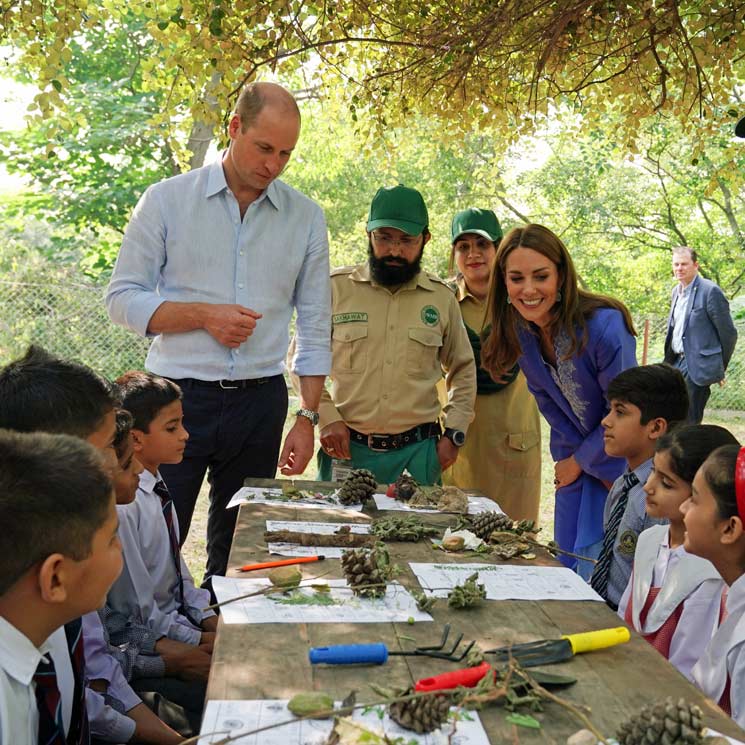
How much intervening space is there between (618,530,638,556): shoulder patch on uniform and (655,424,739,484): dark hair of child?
0.39 m

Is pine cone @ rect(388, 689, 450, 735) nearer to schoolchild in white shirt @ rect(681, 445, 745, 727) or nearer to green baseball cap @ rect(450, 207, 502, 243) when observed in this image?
schoolchild in white shirt @ rect(681, 445, 745, 727)

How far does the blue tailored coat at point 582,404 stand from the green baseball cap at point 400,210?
0.74 m

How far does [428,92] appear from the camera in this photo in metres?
4.92

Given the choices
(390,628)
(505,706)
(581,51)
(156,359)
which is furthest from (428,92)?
(505,706)

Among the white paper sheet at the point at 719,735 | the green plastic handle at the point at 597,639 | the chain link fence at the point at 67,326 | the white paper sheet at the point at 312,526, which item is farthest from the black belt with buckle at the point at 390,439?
the chain link fence at the point at 67,326

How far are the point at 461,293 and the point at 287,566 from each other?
2.63 m

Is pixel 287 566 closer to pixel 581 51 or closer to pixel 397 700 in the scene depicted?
pixel 397 700

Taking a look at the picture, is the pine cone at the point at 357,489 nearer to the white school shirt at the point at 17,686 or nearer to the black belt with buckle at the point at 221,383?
the black belt with buckle at the point at 221,383

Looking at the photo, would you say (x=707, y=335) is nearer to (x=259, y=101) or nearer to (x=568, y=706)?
(x=259, y=101)

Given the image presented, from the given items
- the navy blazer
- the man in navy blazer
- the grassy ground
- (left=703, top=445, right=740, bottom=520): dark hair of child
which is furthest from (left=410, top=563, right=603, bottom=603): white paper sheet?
the navy blazer

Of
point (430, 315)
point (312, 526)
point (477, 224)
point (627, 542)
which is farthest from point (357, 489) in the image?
point (477, 224)

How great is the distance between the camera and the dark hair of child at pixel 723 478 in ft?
7.22

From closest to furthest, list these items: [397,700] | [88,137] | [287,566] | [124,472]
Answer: [397,700], [287,566], [124,472], [88,137]

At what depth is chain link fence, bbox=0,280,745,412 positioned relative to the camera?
10633 millimetres
